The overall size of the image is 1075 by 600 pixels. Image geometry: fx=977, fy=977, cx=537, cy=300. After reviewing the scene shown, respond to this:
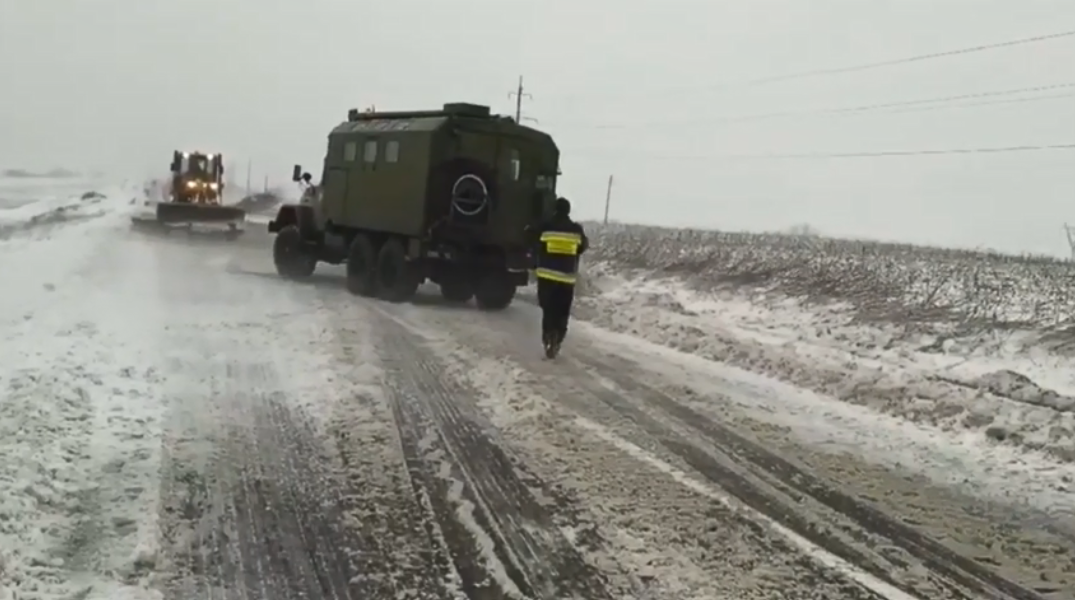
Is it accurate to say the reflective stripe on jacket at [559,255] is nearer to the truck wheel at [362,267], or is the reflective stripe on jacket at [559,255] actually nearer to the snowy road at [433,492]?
the snowy road at [433,492]

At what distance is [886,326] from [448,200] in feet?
24.2

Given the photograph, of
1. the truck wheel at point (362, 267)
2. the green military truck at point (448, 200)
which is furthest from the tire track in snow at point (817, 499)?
the truck wheel at point (362, 267)

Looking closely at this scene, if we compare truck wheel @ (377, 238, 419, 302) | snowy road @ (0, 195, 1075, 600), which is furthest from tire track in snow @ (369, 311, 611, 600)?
truck wheel @ (377, 238, 419, 302)

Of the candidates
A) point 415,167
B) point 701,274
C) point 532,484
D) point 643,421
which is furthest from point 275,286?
point 532,484

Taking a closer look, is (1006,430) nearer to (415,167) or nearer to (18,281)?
(415,167)

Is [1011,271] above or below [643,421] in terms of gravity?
above

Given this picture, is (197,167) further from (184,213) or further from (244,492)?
(244,492)

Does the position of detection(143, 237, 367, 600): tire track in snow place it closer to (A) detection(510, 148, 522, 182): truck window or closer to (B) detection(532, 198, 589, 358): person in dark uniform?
(B) detection(532, 198, 589, 358): person in dark uniform

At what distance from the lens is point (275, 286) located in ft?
59.8

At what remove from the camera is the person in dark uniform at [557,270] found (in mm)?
11742

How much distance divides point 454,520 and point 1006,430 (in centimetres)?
537

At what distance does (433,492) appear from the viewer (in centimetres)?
632

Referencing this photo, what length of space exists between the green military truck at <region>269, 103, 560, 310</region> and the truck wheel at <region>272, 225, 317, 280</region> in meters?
2.74

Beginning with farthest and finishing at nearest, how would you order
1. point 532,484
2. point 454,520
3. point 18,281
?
point 18,281, point 532,484, point 454,520
